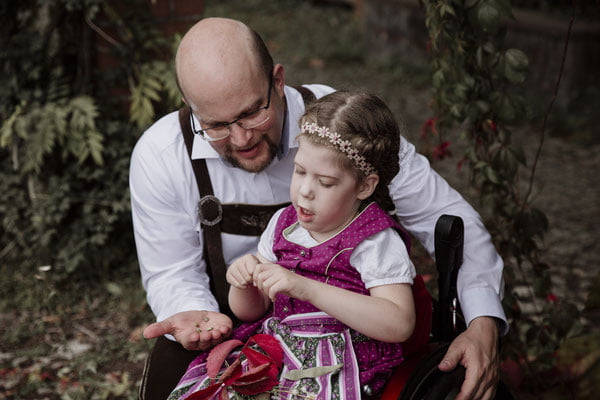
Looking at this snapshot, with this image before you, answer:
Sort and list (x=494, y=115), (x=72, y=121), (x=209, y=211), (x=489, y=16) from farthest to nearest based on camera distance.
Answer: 1. (x=72, y=121)
2. (x=494, y=115)
3. (x=209, y=211)
4. (x=489, y=16)

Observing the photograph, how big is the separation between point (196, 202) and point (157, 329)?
60 cm

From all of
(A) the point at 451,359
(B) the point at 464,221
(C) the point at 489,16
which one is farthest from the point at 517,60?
(A) the point at 451,359

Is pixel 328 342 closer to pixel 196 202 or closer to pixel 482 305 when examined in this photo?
pixel 482 305

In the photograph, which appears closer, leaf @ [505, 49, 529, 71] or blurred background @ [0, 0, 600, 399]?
leaf @ [505, 49, 529, 71]

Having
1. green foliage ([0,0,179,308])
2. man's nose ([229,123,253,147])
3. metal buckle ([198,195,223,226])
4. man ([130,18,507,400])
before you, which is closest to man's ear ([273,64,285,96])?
man ([130,18,507,400])

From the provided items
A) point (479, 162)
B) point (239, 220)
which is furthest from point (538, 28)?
point (239, 220)

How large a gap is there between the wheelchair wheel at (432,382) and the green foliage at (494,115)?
2.91 feet

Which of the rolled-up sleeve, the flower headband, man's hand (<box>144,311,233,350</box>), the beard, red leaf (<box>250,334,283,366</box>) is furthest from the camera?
the beard

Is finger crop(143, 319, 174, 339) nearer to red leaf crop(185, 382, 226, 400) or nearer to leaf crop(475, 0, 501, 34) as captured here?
red leaf crop(185, 382, 226, 400)

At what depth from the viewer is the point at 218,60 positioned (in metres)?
2.15

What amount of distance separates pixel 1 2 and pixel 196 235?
217 cm

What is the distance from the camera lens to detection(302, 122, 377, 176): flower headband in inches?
68.9

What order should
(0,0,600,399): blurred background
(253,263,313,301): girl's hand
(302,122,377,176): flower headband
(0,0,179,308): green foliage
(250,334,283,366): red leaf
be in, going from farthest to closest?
(0,0,179,308): green foliage → (0,0,600,399): blurred background → (250,334,283,366): red leaf → (302,122,377,176): flower headband → (253,263,313,301): girl's hand

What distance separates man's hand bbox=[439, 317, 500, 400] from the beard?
93cm
